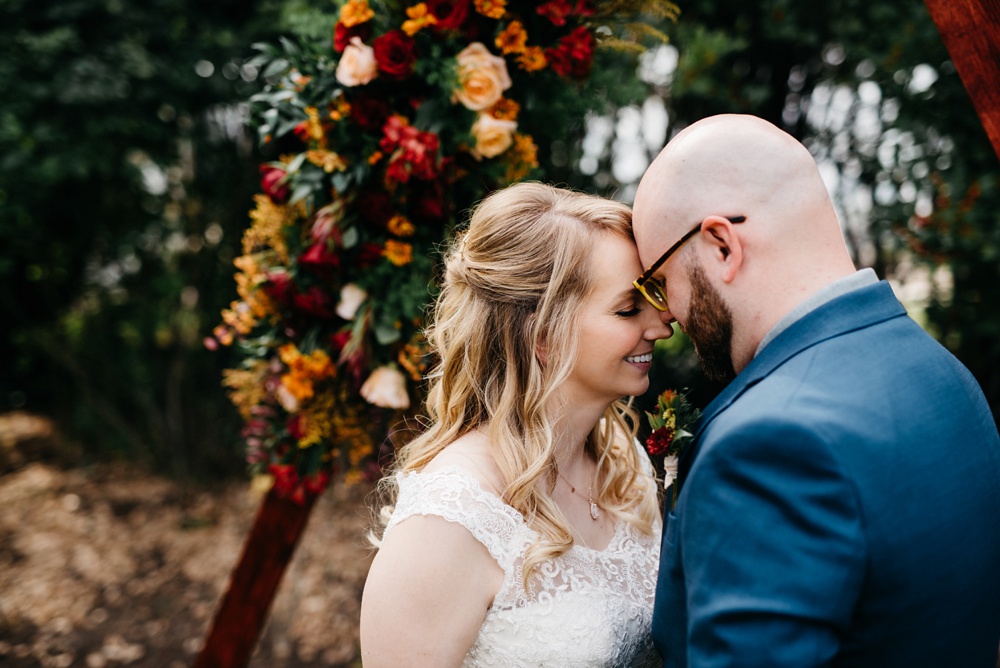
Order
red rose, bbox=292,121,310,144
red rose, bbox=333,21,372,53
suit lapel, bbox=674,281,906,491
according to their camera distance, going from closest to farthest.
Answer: suit lapel, bbox=674,281,906,491 → red rose, bbox=333,21,372,53 → red rose, bbox=292,121,310,144

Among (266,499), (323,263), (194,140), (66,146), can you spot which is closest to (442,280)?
(323,263)

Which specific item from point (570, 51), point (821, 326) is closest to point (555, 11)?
point (570, 51)

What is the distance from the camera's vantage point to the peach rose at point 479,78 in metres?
2.17

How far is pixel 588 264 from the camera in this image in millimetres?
1901

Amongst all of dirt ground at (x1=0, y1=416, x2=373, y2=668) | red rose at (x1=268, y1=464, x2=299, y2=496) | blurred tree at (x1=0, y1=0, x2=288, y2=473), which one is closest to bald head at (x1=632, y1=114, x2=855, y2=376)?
red rose at (x1=268, y1=464, x2=299, y2=496)

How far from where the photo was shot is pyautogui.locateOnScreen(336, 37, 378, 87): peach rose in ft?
7.27

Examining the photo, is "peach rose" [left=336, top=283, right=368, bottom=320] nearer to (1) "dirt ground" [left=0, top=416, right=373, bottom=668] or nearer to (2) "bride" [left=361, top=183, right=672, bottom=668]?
(2) "bride" [left=361, top=183, right=672, bottom=668]

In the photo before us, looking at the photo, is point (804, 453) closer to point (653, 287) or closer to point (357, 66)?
point (653, 287)

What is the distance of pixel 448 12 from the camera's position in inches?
86.1

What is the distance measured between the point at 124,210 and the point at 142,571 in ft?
9.61

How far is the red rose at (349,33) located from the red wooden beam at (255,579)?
175cm

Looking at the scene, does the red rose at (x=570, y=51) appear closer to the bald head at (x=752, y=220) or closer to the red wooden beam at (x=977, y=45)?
the bald head at (x=752, y=220)

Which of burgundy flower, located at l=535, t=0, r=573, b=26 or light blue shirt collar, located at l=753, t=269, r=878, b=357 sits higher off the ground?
burgundy flower, located at l=535, t=0, r=573, b=26

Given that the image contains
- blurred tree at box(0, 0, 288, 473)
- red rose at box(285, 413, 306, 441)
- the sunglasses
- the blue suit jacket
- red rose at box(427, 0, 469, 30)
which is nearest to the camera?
the blue suit jacket
